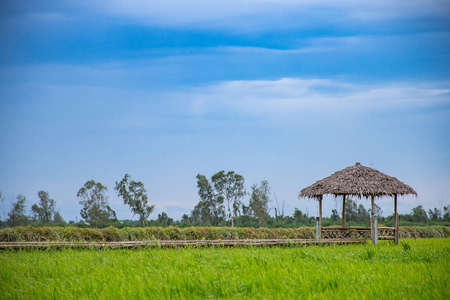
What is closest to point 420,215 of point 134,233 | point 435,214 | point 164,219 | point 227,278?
point 435,214

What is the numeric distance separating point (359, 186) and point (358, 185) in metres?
0.06

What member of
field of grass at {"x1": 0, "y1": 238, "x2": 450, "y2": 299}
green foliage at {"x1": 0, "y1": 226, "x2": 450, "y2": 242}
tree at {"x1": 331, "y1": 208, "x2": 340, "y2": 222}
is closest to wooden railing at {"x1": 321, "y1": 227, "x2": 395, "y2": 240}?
green foliage at {"x1": 0, "y1": 226, "x2": 450, "y2": 242}

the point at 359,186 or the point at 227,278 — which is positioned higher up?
the point at 359,186

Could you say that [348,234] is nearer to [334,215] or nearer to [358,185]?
[358,185]

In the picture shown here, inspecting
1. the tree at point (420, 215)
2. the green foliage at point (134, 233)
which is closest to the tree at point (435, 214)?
the tree at point (420, 215)

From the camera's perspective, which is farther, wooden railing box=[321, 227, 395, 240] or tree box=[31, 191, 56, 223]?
tree box=[31, 191, 56, 223]

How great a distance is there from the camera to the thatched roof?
56.3ft

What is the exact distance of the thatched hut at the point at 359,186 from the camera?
1719cm

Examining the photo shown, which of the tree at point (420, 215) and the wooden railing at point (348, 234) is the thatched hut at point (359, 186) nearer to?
the wooden railing at point (348, 234)

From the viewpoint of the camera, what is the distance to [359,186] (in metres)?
17.2

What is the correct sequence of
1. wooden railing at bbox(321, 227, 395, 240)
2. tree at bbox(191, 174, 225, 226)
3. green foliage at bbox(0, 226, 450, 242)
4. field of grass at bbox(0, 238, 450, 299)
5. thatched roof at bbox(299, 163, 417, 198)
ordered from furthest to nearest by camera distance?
tree at bbox(191, 174, 225, 226)
wooden railing at bbox(321, 227, 395, 240)
thatched roof at bbox(299, 163, 417, 198)
green foliage at bbox(0, 226, 450, 242)
field of grass at bbox(0, 238, 450, 299)

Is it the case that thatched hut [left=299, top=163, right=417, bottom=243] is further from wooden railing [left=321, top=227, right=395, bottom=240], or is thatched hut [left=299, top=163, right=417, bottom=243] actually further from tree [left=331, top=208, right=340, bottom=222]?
tree [left=331, top=208, right=340, bottom=222]

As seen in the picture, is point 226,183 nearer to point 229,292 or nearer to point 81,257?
point 81,257

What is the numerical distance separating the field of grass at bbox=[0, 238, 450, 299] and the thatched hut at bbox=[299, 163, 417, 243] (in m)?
8.18
